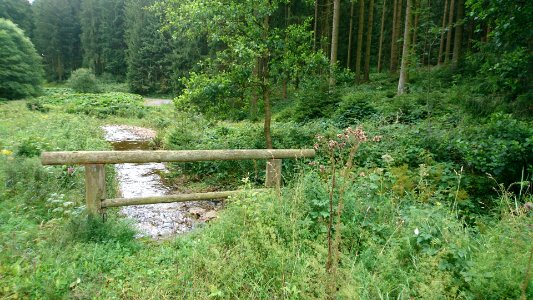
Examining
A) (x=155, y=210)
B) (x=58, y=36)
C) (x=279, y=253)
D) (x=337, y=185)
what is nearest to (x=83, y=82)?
(x=58, y=36)

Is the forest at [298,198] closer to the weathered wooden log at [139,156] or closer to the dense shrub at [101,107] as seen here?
the weathered wooden log at [139,156]

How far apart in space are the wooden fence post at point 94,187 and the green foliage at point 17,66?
28636mm

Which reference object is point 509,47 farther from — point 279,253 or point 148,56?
point 148,56

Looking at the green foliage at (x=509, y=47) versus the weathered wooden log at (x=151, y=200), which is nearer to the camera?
the weathered wooden log at (x=151, y=200)

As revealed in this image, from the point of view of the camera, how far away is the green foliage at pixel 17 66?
25.0 m

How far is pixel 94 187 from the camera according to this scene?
380 centimetres

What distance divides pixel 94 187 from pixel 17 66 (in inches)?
1205

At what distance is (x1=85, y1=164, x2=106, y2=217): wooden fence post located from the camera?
3779 mm

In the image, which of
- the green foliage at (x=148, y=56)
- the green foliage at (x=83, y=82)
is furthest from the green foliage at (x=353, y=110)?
the green foliage at (x=83, y=82)

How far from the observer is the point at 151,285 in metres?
2.87

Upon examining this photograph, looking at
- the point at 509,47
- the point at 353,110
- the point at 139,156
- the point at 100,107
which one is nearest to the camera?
the point at 139,156

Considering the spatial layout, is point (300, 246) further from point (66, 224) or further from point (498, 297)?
point (66, 224)

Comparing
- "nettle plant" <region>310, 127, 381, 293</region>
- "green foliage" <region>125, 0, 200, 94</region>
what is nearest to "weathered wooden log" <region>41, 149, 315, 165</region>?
"nettle plant" <region>310, 127, 381, 293</region>

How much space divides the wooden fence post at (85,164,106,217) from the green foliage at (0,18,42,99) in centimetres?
2864
